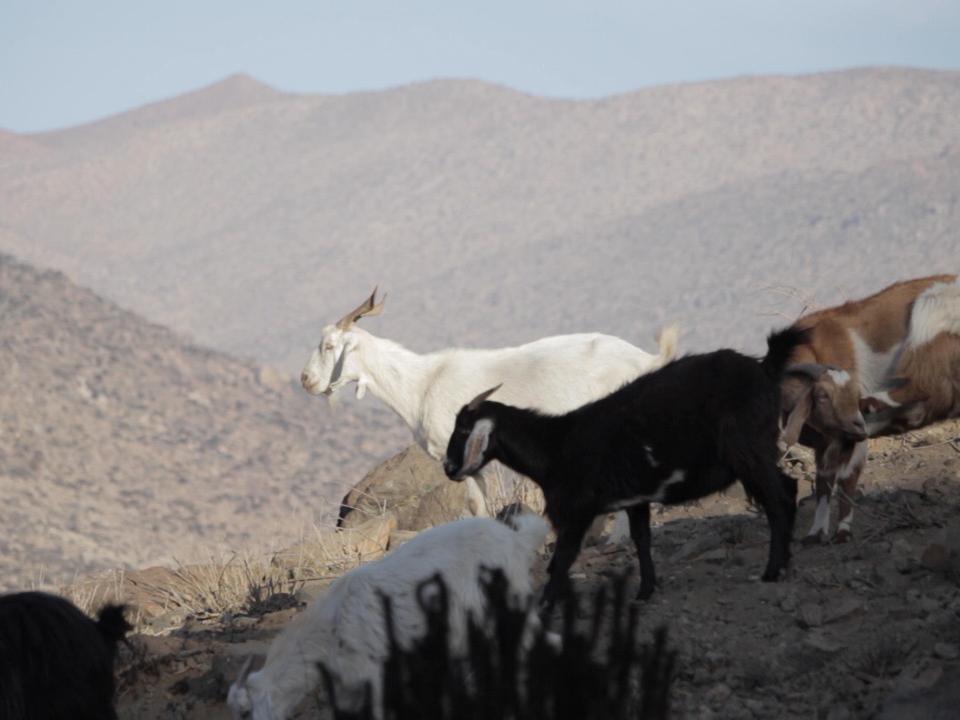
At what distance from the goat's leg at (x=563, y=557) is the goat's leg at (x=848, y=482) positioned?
1499 millimetres

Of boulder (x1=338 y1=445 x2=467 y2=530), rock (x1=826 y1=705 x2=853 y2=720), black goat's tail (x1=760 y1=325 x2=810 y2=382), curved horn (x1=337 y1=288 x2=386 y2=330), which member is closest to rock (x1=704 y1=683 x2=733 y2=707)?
rock (x1=826 y1=705 x2=853 y2=720)

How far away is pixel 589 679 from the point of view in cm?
418

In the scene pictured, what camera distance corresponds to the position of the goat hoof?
7.62 m

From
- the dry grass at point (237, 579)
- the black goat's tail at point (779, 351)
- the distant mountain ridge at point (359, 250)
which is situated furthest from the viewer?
the distant mountain ridge at point (359, 250)

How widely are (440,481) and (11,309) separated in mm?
20101

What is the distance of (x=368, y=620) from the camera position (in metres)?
5.62

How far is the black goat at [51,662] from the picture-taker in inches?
221

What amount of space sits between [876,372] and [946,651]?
8.26ft

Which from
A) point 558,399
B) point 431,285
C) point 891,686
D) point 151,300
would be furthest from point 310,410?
point 151,300

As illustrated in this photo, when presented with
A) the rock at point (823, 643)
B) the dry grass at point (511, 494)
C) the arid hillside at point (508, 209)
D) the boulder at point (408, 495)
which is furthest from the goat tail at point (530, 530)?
the arid hillside at point (508, 209)

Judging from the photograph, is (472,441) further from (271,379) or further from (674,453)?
(271,379)

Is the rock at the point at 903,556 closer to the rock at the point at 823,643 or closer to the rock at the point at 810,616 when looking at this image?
the rock at the point at 810,616

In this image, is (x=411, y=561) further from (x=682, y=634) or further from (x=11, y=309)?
(x=11, y=309)

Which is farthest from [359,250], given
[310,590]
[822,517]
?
[822,517]
